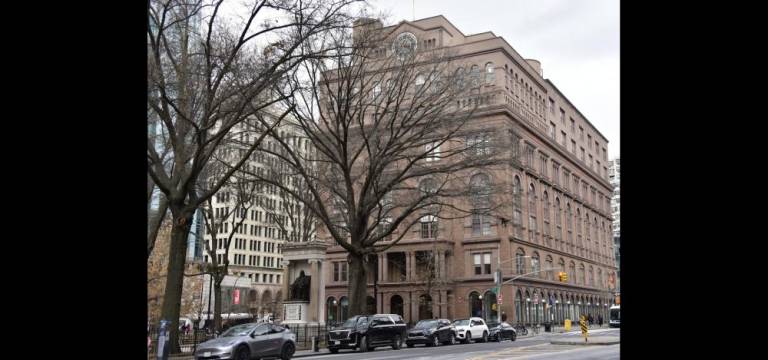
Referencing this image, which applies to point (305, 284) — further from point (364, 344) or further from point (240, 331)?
point (240, 331)

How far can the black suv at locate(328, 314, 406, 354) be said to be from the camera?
1121 inches

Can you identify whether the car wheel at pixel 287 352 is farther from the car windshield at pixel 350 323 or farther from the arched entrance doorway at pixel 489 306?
the arched entrance doorway at pixel 489 306

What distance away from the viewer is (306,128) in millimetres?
30562

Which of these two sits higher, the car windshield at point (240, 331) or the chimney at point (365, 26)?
the chimney at point (365, 26)

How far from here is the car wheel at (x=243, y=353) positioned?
20562 millimetres

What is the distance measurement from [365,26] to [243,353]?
12.9 meters

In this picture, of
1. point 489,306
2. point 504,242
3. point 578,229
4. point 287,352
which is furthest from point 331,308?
point 287,352

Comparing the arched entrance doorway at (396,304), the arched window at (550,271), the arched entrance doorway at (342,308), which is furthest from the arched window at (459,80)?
the arched window at (550,271)

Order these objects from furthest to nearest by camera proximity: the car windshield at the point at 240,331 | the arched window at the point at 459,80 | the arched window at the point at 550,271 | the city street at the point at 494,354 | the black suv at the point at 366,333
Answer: the arched window at the point at 550,271
the arched window at the point at 459,80
the black suv at the point at 366,333
the city street at the point at 494,354
the car windshield at the point at 240,331

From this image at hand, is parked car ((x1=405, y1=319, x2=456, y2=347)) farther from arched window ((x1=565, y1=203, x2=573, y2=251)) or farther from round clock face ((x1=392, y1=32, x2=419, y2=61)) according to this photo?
arched window ((x1=565, y1=203, x2=573, y2=251))

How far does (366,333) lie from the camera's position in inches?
1148
